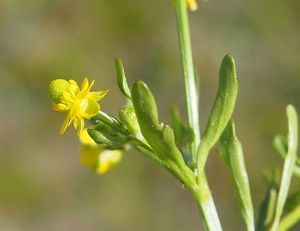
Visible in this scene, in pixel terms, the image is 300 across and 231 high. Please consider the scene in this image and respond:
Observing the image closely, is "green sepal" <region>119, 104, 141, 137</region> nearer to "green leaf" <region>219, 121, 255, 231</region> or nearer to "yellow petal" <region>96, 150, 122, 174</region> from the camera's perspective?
"green leaf" <region>219, 121, 255, 231</region>

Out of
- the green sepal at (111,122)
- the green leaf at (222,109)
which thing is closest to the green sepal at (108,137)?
the green sepal at (111,122)

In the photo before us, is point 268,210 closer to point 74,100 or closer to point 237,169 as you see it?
point 237,169

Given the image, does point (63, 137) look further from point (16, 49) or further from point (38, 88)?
point (16, 49)

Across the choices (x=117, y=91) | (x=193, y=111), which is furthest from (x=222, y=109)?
(x=117, y=91)

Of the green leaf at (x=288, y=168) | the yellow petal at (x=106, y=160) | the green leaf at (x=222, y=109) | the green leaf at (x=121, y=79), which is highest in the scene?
the green leaf at (x=121, y=79)

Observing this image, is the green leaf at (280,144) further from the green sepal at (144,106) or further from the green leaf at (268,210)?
the green sepal at (144,106)

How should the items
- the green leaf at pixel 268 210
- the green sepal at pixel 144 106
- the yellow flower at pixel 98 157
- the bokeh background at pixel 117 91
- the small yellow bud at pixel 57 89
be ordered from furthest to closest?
the bokeh background at pixel 117 91, the yellow flower at pixel 98 157, the green leaf at pixel 268 210, the small yellow bud at pixel 57 89, the green sepal at pixel 144 106
